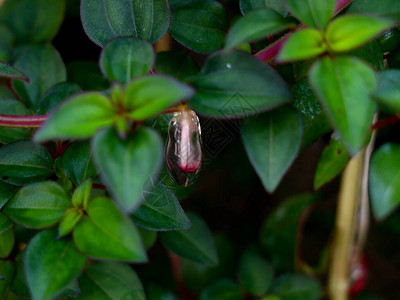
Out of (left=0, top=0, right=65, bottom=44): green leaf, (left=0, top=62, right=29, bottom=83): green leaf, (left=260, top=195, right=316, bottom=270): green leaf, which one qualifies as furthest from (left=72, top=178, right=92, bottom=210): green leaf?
(left=260, top=195, right=316, bottom=270): green leaf

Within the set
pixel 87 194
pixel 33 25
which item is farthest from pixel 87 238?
pixel 33 25

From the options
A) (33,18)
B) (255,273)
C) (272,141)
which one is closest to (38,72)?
(33,18)

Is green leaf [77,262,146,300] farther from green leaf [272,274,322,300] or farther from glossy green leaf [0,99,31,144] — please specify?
green leaf [272,274,322,300]

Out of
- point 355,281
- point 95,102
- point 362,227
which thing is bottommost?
point 355,281

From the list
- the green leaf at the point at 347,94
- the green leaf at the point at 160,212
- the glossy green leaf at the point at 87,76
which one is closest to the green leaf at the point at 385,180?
the green leaf at the point at 347,94

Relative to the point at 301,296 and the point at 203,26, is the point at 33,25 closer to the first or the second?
the point at 203,26

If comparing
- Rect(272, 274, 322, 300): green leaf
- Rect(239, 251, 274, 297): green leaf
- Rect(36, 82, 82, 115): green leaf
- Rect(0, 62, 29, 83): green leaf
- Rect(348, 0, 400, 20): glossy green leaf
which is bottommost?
Rect(272, 274, 322, 300): green leaf
